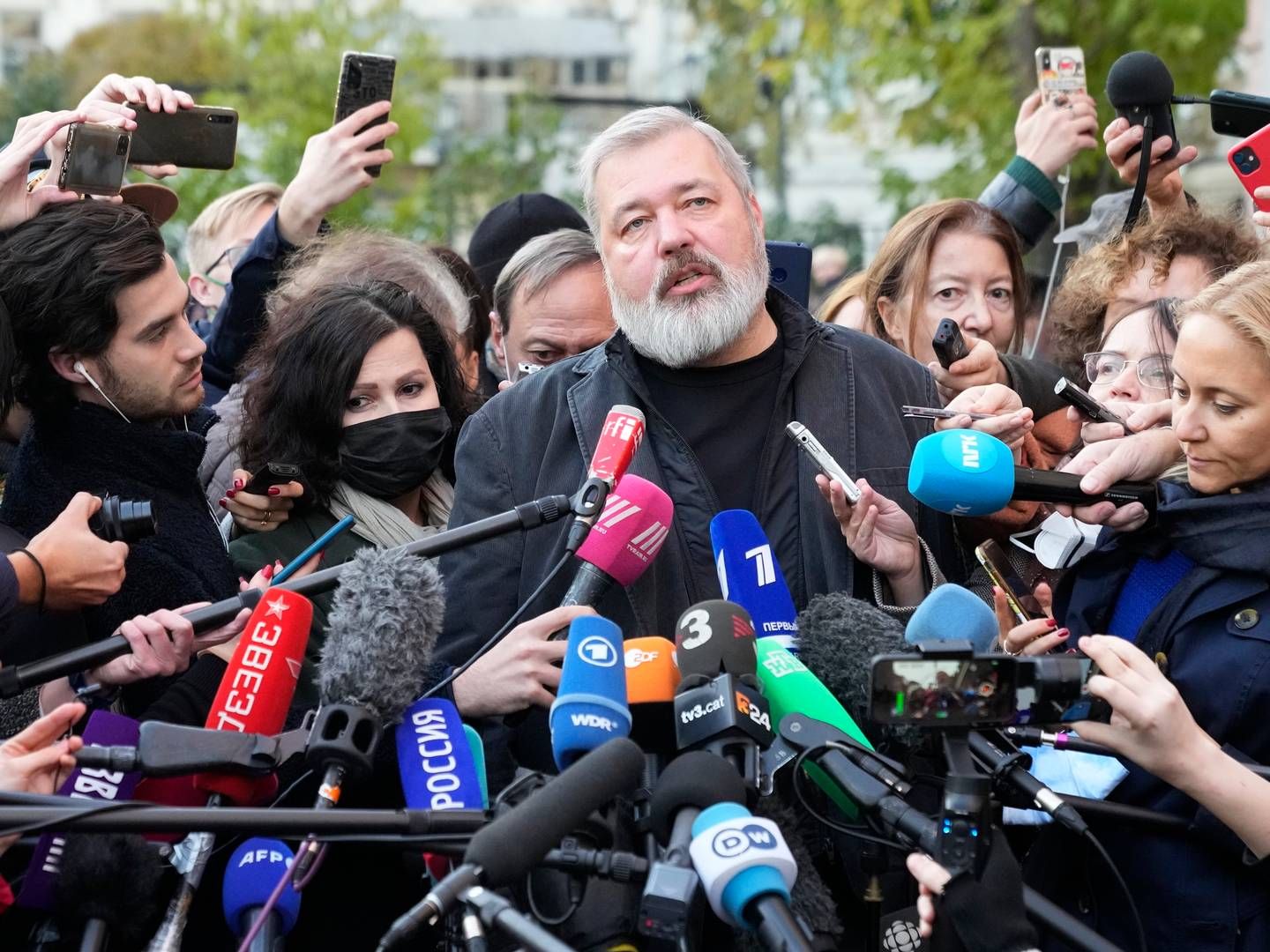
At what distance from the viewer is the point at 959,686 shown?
2316 mm

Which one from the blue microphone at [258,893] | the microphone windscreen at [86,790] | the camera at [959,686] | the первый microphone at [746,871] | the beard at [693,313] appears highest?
the beard at [693,313]

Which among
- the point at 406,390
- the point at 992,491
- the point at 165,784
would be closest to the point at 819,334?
the point at 992,491

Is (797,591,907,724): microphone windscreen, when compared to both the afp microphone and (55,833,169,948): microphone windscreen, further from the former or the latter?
(55,833,169,948): microphone windscreen

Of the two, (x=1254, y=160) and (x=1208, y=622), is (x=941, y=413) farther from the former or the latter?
(x=1254, y=160)

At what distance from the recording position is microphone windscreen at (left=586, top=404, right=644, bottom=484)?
120 inches

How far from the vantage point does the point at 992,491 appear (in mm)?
3039

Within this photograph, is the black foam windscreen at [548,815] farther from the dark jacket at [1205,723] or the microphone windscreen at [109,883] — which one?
the dark jacket at [1205,723]

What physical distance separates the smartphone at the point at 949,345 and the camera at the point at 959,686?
1665 mm

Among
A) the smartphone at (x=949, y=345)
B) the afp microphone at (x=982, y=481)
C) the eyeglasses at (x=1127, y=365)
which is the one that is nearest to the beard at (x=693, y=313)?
the smartphone at (x=949, y=345)

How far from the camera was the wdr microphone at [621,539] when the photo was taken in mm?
3068

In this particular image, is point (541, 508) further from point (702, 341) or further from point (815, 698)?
point (702, 341)

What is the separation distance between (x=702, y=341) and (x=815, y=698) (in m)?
1.13

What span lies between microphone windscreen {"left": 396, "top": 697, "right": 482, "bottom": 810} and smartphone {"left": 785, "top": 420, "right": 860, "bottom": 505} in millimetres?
936

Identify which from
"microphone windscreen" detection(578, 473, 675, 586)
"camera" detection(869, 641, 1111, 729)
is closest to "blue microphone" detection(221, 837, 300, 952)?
"microphone windscreen" detection(578, 473, 675, 586)
